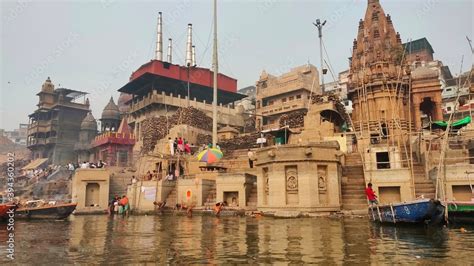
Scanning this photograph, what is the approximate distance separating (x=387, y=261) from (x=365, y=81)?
2851 cm

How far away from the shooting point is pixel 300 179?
60.4ft

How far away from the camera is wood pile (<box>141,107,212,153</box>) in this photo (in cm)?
4759

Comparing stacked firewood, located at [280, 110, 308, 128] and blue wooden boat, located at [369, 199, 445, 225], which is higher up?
stacked firewood, located at [280, 110, 308, 128]

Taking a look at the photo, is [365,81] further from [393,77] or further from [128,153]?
[128,153]

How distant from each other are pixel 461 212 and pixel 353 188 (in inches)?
259

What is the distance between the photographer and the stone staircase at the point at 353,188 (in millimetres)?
19391

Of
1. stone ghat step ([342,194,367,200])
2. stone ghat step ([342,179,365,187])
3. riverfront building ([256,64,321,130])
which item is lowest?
stone ghat step ([342,194,367,200])

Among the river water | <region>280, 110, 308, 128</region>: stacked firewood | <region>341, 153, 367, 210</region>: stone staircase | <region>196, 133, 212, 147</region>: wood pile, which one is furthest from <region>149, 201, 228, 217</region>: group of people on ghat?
<region>280, 110, 308, 128</region>: stacked firewood

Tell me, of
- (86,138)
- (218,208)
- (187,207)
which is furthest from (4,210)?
(86,138)

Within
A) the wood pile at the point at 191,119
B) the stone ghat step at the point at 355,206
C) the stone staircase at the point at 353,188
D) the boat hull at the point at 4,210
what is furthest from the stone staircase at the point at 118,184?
the stone ghat step at the point at 355,206

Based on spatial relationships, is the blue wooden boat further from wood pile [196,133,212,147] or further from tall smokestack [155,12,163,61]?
tall smokestack [155,12,163,61]

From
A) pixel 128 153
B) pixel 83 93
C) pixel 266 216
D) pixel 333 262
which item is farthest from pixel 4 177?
pixel 333 262

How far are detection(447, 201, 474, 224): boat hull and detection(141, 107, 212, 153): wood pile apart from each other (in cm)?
3571

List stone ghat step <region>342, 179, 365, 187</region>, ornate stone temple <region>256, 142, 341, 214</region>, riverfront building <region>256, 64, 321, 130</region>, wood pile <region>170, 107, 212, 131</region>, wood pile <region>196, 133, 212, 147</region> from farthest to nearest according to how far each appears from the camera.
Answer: riverfront building <region>256, 64, 321, 130</region>
wood pile <region>170, 107, 212, 131</region>
wood pile <region>196, 133, 212, 147</region>
stone ghat step <region>342, 179, 365, 187</region>
ornate stone temple <region>256, 142, 341, 214</region>
